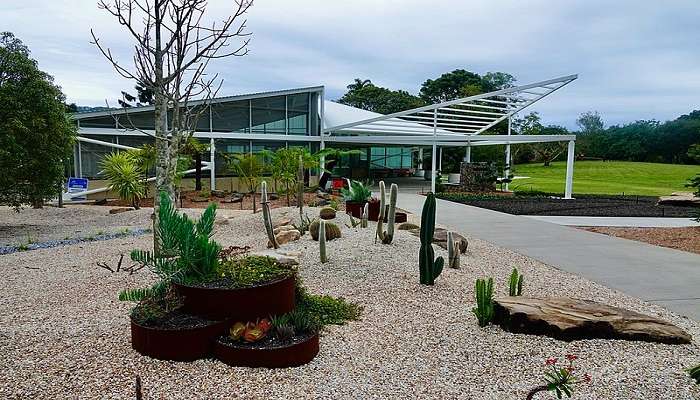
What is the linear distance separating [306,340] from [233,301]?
602 mm

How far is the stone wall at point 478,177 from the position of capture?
68.1ft

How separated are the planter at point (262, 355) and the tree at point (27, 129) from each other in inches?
327

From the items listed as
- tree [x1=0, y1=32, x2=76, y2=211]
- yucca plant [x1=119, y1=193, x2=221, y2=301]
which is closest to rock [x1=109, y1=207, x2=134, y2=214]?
tree [x1=0, y1=32, x2=76, y2=211]

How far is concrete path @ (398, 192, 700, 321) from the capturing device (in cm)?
599

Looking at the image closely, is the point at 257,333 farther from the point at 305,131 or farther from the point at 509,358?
the point at 305,131

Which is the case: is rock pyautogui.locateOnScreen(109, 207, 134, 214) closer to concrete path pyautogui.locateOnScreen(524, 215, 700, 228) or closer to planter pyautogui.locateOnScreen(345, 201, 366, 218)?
planter pyautogui.locateOnScreen(345, 201, 366, 218)

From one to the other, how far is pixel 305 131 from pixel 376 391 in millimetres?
18548

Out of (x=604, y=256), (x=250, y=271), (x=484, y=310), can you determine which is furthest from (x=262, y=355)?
(x=604, y=256)

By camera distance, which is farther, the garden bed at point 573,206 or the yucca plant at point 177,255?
the garden bed at point 573,206

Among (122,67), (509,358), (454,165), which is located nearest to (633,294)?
(509,358)

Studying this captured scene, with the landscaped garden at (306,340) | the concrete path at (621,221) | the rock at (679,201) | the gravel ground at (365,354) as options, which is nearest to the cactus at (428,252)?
the landscaped garden at (306,340)

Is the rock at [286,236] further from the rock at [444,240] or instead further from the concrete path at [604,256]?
the concrete path at [604,256]

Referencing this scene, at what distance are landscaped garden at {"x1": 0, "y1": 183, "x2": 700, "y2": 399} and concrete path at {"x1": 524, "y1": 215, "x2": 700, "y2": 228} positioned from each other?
7382 millimetres

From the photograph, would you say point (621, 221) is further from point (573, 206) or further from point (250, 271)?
point (250, 271)
